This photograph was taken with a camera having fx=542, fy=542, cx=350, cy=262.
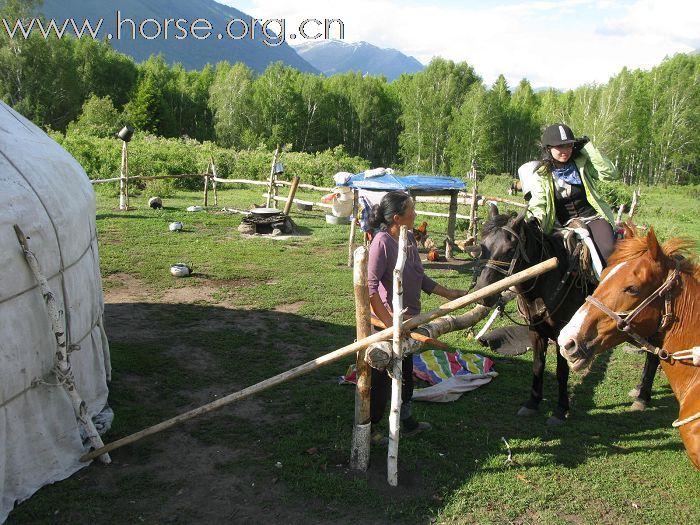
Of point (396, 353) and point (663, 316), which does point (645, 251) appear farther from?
point (396, 353)

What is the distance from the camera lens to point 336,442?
425 cm

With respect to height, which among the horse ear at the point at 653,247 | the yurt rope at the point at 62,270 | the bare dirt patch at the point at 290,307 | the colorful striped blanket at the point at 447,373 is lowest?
the bare dirt patch at the point at 290,307

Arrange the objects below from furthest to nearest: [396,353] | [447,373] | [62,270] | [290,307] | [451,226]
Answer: [451,226] → [290,307] → [447,373] → [62,270] → [396,353]

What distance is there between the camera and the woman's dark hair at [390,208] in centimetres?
373

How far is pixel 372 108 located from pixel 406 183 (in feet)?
132

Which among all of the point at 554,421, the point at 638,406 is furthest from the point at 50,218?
the point at 638,406

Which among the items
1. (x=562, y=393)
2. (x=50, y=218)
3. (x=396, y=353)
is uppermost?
(x=50, y=218)

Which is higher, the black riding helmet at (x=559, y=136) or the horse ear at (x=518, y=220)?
the black riding helmet at (x=559, y=136)

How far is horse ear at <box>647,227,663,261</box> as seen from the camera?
282cm

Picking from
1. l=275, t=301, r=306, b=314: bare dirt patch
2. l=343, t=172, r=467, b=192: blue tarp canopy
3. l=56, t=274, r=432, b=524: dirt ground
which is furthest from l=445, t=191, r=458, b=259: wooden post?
l=56, t=274, r=432, b=524: dirt ground

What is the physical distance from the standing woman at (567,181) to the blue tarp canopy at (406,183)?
4458 mm

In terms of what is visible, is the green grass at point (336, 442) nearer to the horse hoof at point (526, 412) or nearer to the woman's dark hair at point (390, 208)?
the horse hoof at point (526, 412)

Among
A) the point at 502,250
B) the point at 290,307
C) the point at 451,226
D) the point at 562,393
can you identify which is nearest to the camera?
the point at 502,250

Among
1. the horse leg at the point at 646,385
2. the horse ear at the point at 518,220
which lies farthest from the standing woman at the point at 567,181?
the horse leg at the point at 646,385
